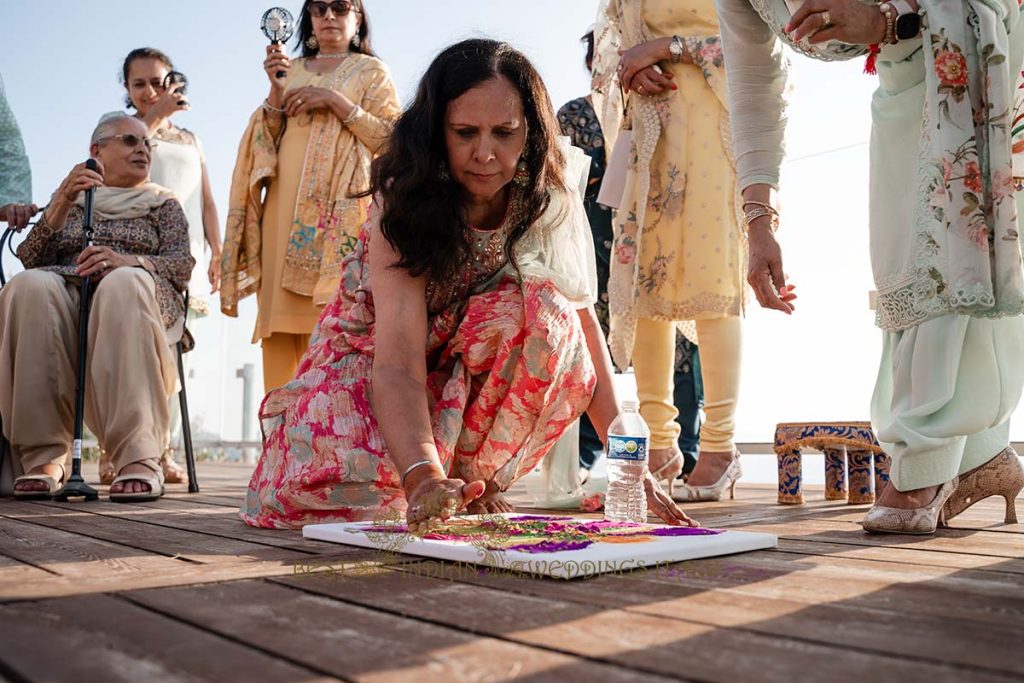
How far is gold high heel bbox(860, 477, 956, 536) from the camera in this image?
Result: 178 centimetres

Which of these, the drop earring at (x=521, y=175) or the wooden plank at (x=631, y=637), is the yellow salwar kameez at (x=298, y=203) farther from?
the wooden plank at (x=631, y=637)

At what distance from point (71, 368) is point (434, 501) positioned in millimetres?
2078

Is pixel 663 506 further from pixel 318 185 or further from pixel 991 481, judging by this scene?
pixel 318 185

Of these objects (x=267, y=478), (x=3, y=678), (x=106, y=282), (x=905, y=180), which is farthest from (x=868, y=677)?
(x=106, y=282)

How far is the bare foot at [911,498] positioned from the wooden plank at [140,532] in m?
1.07

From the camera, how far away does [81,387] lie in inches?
114

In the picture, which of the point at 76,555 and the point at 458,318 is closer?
the point at 76,555

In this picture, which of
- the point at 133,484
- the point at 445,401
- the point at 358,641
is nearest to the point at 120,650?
the point at 358,641

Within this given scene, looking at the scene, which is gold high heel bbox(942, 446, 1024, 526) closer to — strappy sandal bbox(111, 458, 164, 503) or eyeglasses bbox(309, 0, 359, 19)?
strappy sandal bbox(111, 458, 164, 503)

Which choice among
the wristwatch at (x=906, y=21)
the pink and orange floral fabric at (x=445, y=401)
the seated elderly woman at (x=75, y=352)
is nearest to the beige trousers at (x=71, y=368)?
the seated elderly woman at (x=75, y=352)

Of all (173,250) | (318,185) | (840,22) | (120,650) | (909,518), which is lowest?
(120,650)

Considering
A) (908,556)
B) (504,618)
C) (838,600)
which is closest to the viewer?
(504,618)

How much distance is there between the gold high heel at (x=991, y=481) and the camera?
6.20ft

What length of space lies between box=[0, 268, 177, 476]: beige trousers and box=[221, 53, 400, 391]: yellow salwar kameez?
50cm
